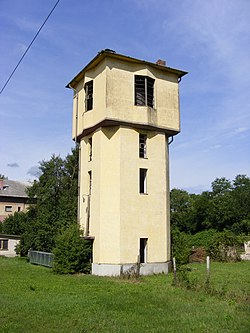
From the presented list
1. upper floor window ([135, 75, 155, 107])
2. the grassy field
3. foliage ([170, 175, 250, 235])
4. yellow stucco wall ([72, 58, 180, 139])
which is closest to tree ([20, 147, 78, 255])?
yellow stucco wall ([72, 58, 180, 139])

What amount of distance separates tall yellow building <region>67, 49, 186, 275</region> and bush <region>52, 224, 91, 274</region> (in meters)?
0.60

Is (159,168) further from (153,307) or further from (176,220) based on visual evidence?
(176,220)

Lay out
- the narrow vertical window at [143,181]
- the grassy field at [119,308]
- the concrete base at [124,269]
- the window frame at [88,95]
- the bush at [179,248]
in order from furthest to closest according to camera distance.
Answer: the bush at [179,248] < the window frame at [88,95] < the narrow vertical window at [143,181] < the concrete base at [124,269] < the grassy field at [119,308]

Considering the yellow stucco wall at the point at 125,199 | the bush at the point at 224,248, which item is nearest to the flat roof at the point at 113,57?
the yellow stucco wall at the point at 125,199

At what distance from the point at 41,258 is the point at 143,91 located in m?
14.1

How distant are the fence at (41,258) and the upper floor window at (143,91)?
39.1 feet

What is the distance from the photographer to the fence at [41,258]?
85.7ft

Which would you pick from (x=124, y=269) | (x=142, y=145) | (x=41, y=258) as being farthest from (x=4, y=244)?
(x=142, y=145)

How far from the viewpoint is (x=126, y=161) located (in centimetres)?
2261

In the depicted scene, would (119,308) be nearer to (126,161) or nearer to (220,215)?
(126,161)

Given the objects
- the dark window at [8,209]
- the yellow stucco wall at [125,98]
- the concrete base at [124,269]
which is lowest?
the concrete base at [124,269]

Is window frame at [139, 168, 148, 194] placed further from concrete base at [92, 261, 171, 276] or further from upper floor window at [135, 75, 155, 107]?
concrete base at [92, 261, 171, 276]

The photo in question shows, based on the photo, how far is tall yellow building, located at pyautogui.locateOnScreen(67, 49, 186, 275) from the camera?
21938 mm

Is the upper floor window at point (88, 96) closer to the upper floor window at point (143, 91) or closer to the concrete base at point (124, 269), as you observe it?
the upper floor window at point (143, 91)
